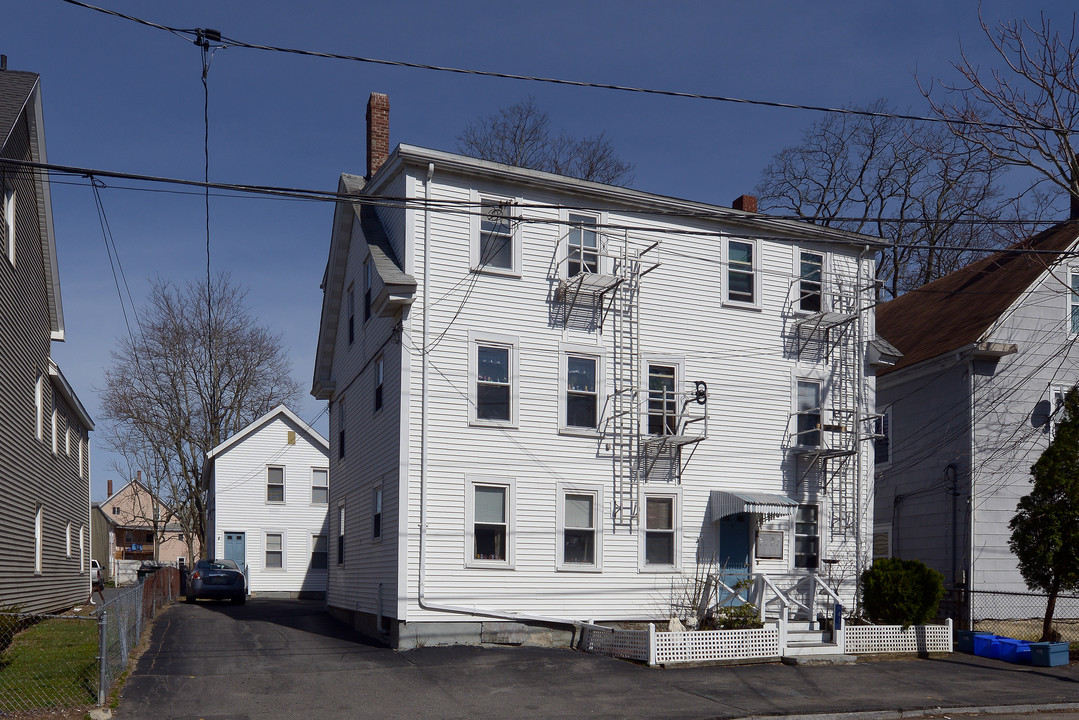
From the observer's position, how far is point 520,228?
18.6 metres

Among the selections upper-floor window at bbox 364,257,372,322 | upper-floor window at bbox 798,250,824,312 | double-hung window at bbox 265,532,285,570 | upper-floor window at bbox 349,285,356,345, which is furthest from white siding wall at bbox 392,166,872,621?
double-hung window at bbox 265,532,285,570

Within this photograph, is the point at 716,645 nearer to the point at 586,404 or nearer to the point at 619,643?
the point at 619,643

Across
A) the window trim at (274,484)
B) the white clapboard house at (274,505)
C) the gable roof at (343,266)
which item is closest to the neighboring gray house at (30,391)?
the gable roof at (343,266)

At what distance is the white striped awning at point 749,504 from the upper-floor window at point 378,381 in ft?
22.3

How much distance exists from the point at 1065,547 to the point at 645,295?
28.9ft

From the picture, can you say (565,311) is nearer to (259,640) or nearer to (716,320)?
(716,320)

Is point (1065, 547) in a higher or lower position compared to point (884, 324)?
lower

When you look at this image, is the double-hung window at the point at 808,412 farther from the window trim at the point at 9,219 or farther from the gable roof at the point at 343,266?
the window trim at the point at 9,219

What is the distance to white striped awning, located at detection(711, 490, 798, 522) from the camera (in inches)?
721

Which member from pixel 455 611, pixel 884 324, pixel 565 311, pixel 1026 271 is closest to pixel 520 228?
pixel 565 311

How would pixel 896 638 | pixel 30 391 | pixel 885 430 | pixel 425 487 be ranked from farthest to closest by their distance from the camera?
pixel 885 430 < pixel 30 391 < pixel 896 638 < pixel 425 487

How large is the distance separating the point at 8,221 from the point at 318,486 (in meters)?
22.3

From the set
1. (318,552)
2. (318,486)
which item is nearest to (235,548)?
(318,552)

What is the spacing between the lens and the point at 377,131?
22031 mm
